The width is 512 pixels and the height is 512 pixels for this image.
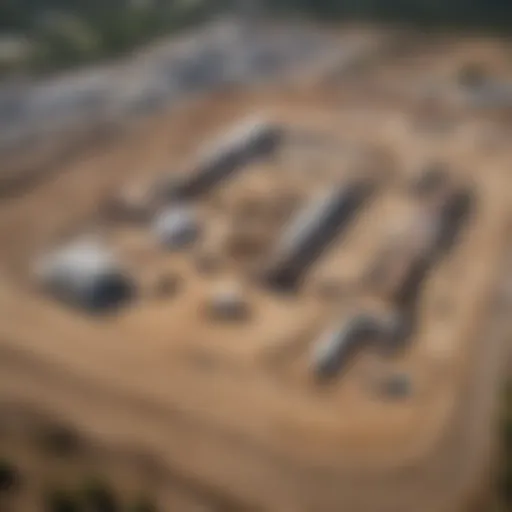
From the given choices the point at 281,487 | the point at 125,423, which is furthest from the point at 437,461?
the point at 125,423

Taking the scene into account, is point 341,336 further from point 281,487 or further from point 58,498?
point 58,498

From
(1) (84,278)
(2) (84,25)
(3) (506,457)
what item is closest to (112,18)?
(2) (84,25)

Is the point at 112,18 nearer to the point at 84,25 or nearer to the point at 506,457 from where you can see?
the point at 84,25

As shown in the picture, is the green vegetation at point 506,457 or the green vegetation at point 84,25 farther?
the green vegetation at point 84,25

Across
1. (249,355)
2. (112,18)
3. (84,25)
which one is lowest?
(249,355)

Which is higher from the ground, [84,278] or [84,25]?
[84,25]

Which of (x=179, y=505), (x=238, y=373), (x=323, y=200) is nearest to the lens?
(x=179, y=505)

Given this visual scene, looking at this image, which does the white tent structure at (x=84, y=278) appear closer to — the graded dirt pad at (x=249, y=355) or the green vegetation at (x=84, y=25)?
the graded dirt pad at (x=249, y=355)

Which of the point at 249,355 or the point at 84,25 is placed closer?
the point at 249,355

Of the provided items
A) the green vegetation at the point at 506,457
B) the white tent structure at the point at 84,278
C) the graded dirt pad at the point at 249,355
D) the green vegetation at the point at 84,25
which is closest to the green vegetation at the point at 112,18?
the green vegetation at the point at 84,25
